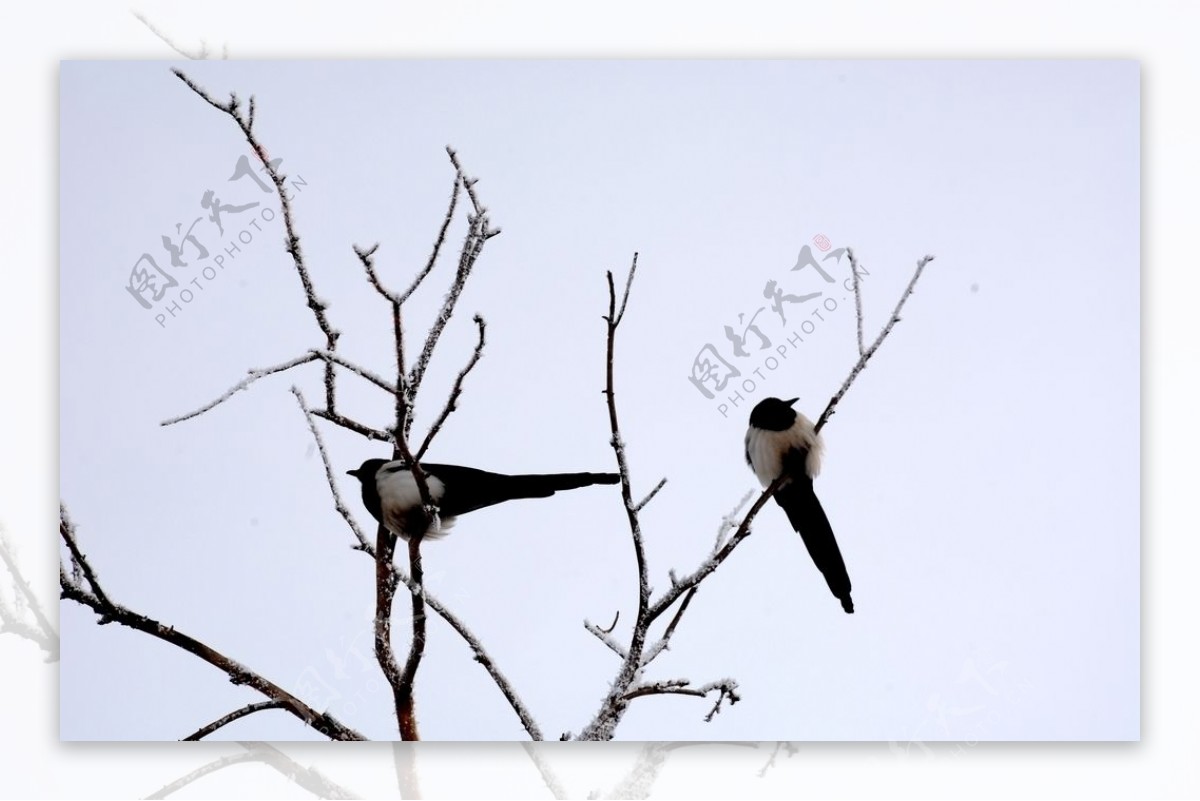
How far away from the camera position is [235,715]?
2223 mm

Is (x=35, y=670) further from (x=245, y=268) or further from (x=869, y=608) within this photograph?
(x=869, y=608)

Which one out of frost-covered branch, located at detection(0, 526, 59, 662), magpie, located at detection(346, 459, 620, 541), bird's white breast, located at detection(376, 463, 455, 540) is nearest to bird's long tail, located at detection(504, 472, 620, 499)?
magpie, located at detection(346, 459, 620, 541)

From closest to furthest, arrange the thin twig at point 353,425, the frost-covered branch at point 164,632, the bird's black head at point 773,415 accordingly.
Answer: the thin twig at point 353,425 < the frost-covered branch at point 164,632 < the bird's black head at point 773,415

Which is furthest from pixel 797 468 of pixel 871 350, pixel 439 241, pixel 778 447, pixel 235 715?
pixel 235 715

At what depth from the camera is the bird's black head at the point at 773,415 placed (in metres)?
2.24

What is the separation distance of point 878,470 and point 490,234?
0.72m

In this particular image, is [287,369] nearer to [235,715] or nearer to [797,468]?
[235,715]

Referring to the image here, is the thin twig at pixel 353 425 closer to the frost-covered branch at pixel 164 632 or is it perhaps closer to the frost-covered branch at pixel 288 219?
the frost-covered branch at pixel 288 219

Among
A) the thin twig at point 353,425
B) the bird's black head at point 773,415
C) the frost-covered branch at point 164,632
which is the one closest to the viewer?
the thin twig at point 353,425

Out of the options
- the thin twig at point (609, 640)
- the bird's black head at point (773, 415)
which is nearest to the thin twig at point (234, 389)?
the thin twig at point (609, 640)

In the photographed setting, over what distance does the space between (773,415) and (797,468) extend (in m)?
0.09

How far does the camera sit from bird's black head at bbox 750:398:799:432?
2244 mm

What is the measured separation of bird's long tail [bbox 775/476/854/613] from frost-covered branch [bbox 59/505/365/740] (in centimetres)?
78

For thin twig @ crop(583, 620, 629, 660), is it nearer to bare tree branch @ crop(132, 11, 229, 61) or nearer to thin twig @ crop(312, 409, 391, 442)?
thin twig @ crop(312, 409, 391, 442)
